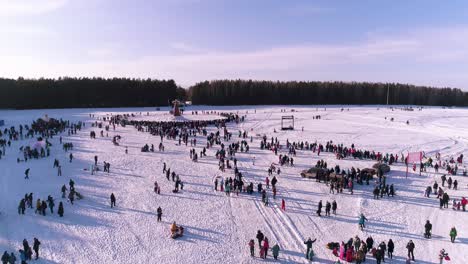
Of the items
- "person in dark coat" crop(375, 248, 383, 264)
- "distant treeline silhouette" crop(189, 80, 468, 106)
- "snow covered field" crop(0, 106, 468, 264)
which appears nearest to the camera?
"person in dark coat" crop(375, 248, 383, 264)

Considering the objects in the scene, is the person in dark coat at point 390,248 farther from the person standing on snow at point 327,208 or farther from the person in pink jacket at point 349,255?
the person standing on snow at point 327,208

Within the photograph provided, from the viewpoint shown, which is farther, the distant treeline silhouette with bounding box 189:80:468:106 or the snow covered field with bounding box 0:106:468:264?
the distant treeline silhouette with bounding box 189:80:468:106

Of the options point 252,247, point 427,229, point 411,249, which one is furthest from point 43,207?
point 427,229

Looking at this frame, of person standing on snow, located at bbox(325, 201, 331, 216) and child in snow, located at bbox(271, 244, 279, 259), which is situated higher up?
person standing on snow, located at bbox(325, 201, 331, 216)

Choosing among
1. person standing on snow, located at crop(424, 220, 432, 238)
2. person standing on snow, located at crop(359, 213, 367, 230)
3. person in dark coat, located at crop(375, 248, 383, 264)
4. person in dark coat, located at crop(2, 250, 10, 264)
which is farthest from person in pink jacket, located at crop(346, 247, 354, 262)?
person in dark coat, located at crop(2, 250, 10, 264)

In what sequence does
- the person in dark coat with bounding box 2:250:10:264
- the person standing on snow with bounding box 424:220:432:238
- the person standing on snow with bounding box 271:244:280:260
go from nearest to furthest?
the person in dark coat with bounding box 2:250:10:264 < the person standing on snow with bounding box 271:244:280:260 < the person standing on snow with bounding box 424:220:432:238

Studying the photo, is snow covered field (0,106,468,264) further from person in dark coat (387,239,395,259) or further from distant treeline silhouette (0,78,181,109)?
distant treeline silhouette (0,78,181,109)

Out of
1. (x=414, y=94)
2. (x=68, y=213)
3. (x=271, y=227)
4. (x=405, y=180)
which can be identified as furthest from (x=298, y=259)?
(x=414, y=94)
